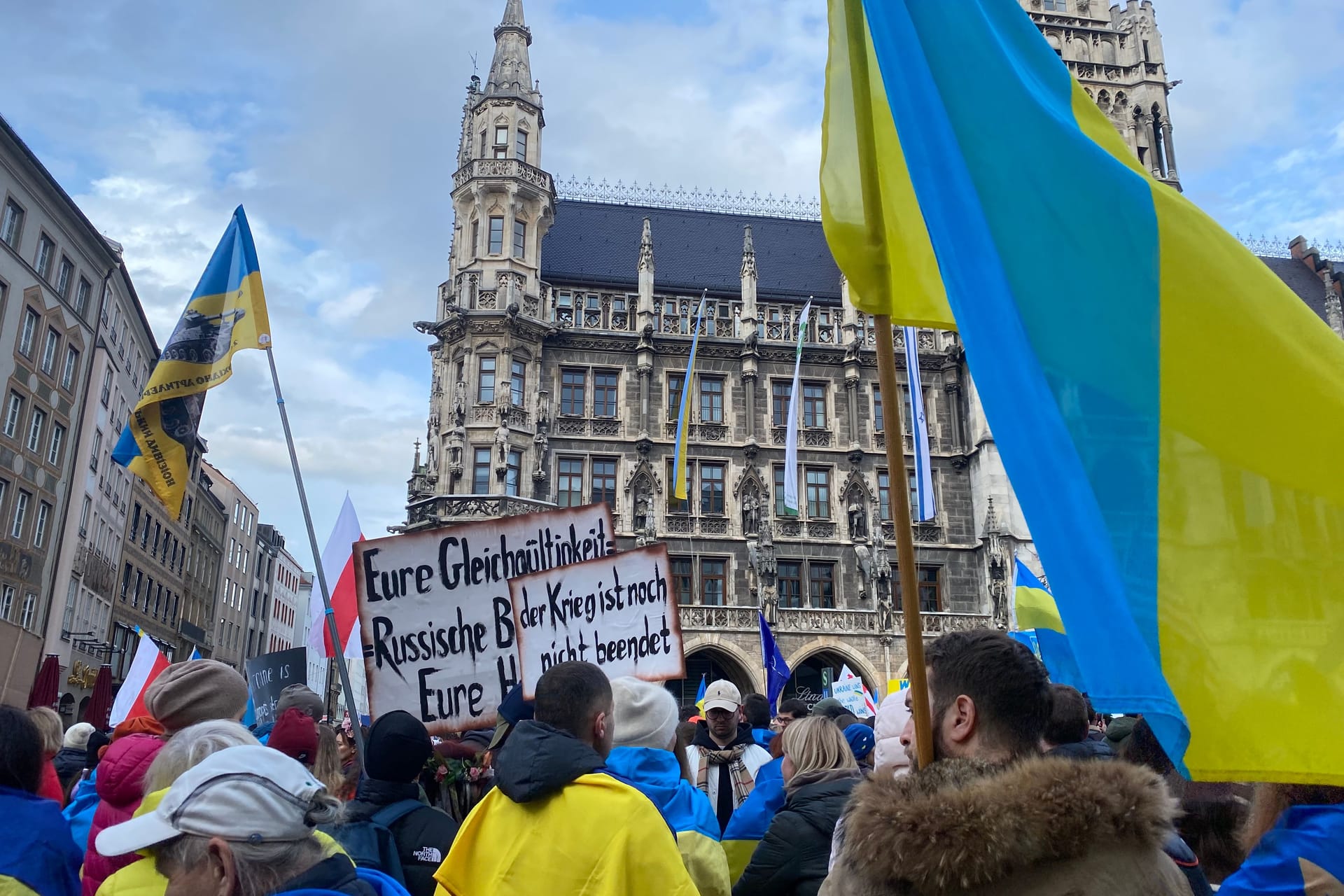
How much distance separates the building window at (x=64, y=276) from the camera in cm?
3148

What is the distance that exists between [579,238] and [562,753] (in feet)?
111


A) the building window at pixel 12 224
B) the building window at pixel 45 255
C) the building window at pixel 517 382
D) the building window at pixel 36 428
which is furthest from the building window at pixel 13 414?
the building window at pixel 517 382

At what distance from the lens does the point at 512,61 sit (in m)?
33.6

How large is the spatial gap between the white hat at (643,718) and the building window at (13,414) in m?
30.4

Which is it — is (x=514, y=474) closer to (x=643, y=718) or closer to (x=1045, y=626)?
(x=1045, y=626)

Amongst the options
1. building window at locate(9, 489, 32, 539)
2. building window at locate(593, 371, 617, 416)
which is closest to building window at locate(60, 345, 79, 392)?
building window at locate(9, 489, 32, 539)

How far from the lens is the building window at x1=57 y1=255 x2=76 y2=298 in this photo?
103ft

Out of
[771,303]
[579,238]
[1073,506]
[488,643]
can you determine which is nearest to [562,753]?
[1073,506]

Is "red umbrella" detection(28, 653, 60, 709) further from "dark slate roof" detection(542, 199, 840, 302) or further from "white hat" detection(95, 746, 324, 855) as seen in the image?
"dark slate roof" detection(542, 199, 840, 302)

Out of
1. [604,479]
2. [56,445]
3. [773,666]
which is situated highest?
[56,445]

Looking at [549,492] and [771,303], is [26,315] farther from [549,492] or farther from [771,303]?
[771,303]

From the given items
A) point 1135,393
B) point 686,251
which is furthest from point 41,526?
point 1135,393

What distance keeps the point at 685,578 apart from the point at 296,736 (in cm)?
2488

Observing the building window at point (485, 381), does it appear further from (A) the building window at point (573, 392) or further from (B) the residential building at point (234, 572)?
(B) the residential building at point (234, 572)
